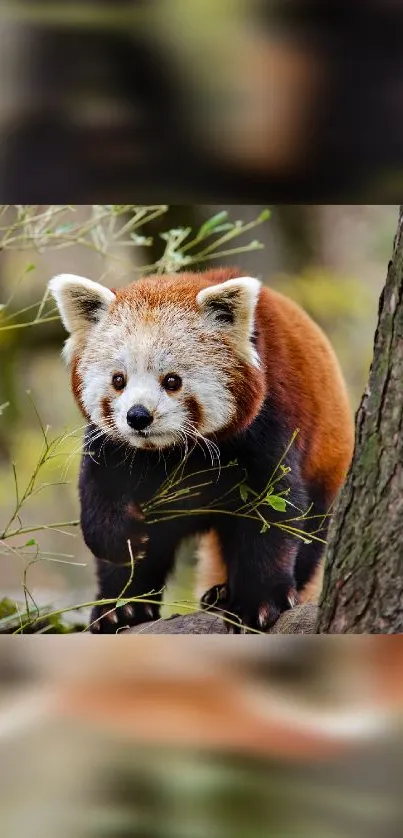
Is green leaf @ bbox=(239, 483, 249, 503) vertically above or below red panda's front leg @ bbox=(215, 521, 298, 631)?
above

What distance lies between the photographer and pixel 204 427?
7.33 feet

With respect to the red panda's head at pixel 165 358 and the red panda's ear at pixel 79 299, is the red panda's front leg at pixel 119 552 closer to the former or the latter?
the red panda's head at pixel 165 358

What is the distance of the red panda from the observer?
7.27 feet

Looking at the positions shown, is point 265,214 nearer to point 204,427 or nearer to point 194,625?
point 204,427

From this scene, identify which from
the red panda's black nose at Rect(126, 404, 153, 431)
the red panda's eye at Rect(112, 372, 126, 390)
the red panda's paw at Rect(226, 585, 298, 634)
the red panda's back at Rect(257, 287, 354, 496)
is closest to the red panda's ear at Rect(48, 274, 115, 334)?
the red panda's eye at Rect(112, 372, 126, 390)

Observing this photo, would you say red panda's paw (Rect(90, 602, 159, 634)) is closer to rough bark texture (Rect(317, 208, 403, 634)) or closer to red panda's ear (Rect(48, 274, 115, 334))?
rough bark texture (Rect(317, 208, 403, 634))

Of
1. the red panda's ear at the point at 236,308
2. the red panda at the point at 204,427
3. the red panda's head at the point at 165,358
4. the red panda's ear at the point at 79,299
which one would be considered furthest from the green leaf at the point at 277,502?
the red panda's ear at the point at 79,299

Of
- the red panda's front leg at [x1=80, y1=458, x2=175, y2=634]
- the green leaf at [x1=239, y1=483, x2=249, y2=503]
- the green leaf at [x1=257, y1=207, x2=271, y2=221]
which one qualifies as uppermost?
the green leaf at [x1=257, y1=207, x2=271, y2=221]

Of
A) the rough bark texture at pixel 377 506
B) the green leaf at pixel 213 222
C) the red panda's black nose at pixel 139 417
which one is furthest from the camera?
the green leaf at pixel 213 222

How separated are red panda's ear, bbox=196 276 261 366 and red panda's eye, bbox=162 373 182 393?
0.51 ft

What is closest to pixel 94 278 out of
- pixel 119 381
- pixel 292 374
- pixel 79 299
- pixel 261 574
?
pixel 79 299

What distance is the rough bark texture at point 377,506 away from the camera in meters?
1.94
